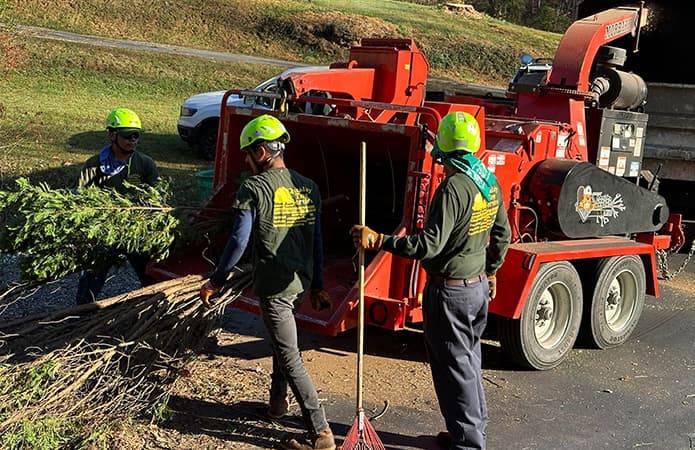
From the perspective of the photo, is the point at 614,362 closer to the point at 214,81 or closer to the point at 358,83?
the point at 358,83

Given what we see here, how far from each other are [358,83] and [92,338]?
3.10 metres

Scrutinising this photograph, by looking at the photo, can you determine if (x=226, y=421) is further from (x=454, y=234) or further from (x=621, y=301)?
(x=621, y=301)

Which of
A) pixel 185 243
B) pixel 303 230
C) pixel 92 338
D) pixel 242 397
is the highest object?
pixel 303 230

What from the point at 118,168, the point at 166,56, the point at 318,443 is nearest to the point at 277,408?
the point at 318,443

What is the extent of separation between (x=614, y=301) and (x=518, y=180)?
65.0 inches

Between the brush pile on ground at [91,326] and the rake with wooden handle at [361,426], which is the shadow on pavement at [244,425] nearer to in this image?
the brush pile on ground at [91,326]

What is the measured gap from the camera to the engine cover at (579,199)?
640 centimetres

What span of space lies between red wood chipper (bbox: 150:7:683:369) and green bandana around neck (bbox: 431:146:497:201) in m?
0.80

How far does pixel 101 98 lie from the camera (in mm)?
20859

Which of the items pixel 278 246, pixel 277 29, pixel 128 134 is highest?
pixel 277 29

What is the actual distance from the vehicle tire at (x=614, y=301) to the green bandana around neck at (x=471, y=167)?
2.49 m

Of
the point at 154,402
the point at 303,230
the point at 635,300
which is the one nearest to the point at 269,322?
the point at 303,230

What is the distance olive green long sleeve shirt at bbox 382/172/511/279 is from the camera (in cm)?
461

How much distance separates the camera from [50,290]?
7586 millimetres
